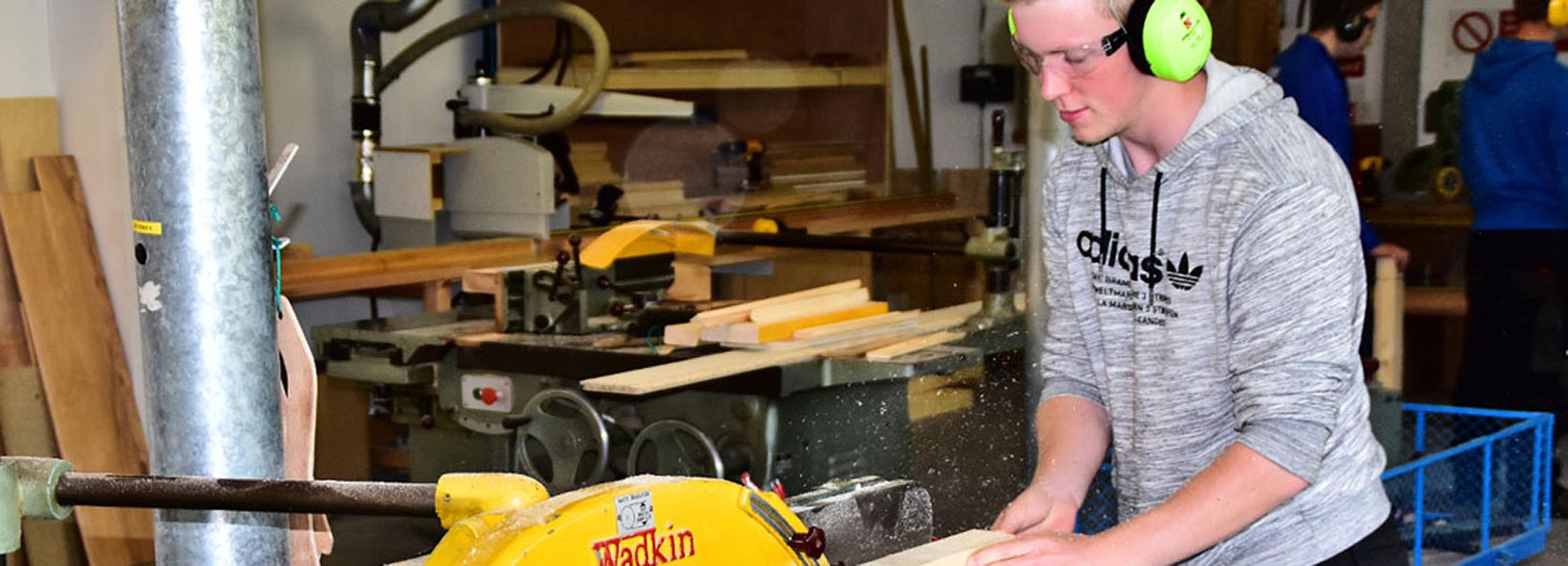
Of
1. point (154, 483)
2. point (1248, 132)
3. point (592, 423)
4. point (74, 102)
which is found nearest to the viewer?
point (154, 483)

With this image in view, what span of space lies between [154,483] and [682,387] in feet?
6.62

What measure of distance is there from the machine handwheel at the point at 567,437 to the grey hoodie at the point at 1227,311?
1.55 metres

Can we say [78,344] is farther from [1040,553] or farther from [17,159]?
[1040,553]

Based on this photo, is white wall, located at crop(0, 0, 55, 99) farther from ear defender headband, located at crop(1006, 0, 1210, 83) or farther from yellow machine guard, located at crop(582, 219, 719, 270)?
ear defender headband, located at crop(1006, 0, 1210, 83)

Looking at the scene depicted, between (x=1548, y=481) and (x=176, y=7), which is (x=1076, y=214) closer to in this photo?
(x=176, y=7)

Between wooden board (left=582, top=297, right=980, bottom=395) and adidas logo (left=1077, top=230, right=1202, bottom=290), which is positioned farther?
wooden board (left=582, top=297, right=980, bottom=395)

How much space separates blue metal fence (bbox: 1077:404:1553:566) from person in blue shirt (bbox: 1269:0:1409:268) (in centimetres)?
52

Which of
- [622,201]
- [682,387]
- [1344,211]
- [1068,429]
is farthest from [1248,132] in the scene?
[622,201]

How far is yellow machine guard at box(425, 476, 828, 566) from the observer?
4.03 ft

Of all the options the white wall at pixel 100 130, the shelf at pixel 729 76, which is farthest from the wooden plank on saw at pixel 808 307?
the white wall at pixel 100 130

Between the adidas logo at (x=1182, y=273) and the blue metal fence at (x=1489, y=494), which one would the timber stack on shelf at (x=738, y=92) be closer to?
the blue metal fence at (x=1489, y=494)

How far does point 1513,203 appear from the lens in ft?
12.7

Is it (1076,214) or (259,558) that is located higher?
(1076,214)

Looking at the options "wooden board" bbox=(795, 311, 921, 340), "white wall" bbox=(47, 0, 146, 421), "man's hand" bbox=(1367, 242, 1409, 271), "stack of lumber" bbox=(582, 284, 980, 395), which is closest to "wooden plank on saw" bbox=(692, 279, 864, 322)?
"stack of lumber" bbox=(582, 284, 980, 395)
